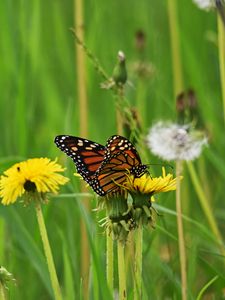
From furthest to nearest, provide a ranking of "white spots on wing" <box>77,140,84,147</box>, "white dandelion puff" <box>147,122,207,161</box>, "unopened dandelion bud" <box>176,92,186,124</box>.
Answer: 1. "unopened dandelion bud" <box>176,92,186,124</box>
2. "white dandelion puff" <box>147,122,207,161</box>
3. "white spots on wing" <box>77,140,84,147</box>

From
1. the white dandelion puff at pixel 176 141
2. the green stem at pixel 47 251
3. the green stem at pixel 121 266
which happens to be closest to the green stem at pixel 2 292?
the green stem at pixel 47 251

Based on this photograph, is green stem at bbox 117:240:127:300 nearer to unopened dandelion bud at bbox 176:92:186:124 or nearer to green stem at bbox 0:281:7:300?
green stem at bbox 0:281:7:300

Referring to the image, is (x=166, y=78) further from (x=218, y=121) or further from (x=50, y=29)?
(x=50, y=29)

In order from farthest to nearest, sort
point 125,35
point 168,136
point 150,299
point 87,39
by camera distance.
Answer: point 125,35, point 87,39, point 168,136, point 150,299

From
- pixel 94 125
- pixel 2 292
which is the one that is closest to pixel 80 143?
pixel 2 292

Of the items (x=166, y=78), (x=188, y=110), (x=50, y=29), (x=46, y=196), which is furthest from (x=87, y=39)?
(x=46, y=196)

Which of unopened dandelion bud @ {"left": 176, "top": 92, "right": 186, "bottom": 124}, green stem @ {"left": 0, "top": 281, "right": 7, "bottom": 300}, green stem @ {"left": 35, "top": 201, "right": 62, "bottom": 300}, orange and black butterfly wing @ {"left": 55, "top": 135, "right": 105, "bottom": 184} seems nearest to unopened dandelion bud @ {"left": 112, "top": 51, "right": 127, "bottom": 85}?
unopened dandelion bud @ {"left": 176, "top": 92, "right": 186, "bottom": 124}
